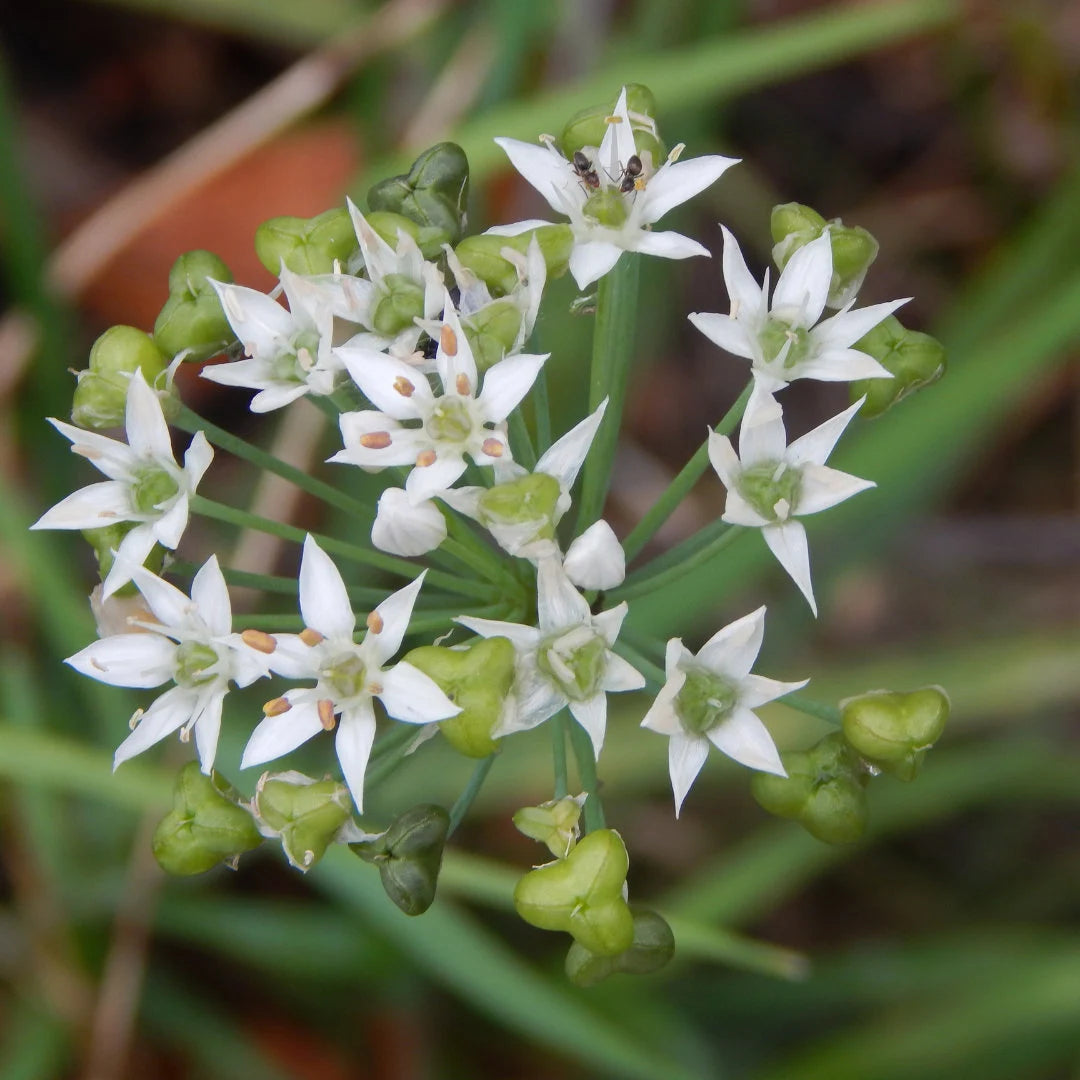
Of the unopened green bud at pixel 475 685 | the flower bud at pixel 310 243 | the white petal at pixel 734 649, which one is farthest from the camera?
the flower bud at pixel 310 243

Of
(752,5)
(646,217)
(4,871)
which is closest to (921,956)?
(646,217)

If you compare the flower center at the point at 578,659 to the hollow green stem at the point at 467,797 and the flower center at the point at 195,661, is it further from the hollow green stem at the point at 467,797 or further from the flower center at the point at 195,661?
the flower center at the point at 195,661

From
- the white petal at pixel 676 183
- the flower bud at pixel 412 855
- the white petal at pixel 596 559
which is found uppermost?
the white petal at pixel 676 183

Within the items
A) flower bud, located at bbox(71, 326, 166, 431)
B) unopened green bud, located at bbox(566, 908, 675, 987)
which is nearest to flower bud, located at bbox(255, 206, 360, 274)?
flower bud, located at bbox(71, 326, 166, 431)

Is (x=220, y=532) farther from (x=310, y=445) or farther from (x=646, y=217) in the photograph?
(x=646, y=217)

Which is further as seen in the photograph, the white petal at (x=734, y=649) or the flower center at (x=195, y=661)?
the flower center at (x=195, y=661)

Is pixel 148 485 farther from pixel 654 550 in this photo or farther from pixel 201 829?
pixel 654 550

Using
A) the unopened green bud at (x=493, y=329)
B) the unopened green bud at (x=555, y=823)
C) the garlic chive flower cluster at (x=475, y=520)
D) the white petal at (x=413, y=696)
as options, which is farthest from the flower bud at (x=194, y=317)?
the unopened green bud at (x=555, y=823)

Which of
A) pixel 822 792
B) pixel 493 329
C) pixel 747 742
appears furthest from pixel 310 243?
pixel 822 792
